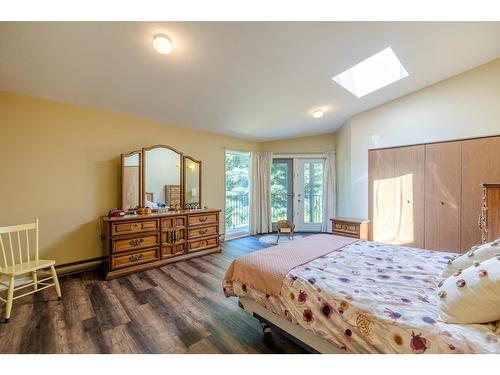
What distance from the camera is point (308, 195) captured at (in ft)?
17.3

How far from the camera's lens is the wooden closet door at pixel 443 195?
2793 mm

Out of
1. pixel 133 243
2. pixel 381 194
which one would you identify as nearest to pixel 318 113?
pixel 381 194

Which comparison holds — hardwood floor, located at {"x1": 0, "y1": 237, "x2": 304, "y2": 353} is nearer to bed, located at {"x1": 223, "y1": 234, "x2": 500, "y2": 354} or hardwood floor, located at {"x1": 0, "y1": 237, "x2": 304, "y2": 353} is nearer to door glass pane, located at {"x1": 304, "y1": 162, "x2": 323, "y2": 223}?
bed, located at {"x1": 223, "y1": 234, "x2": 500, "y2": 354}

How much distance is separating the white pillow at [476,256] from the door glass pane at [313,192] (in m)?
3.79

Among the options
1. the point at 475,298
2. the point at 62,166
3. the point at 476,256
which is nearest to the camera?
the point at 475,298

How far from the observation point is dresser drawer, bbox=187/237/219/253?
3535 millimetres

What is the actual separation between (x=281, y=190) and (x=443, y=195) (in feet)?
10.2

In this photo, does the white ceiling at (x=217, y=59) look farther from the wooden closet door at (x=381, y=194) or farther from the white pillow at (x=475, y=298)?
the white pillow at (x=475, y=298)

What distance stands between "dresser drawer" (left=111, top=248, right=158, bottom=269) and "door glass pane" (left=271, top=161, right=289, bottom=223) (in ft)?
10.1

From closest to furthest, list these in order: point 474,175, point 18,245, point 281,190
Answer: point 18,245
point 474,175
point 281,190

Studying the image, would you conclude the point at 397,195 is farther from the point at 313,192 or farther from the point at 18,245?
the point at 18,245

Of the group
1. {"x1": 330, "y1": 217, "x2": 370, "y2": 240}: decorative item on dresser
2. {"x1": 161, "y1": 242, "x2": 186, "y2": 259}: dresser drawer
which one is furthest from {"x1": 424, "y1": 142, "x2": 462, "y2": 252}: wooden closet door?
{"x1": 161, "y1": 242, "x2": 186, "y2": 259}: dresser drawer
